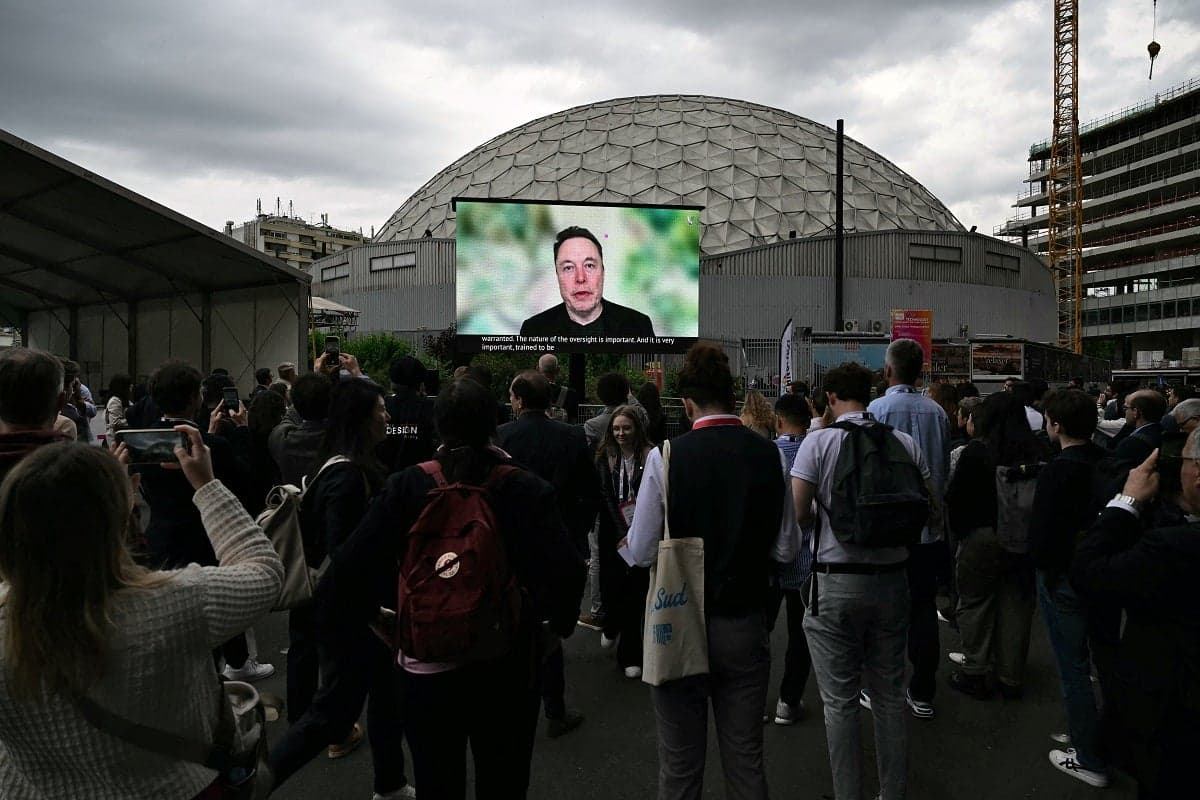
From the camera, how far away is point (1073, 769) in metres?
3.81

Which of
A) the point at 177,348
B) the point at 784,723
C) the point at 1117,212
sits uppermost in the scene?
the point at 1117,212

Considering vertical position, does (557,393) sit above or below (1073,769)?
above

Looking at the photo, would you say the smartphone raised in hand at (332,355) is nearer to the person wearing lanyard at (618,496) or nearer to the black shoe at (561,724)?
the person wearing lanyard at (618,496)

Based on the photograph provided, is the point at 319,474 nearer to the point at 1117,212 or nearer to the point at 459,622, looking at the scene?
the point at 459,622

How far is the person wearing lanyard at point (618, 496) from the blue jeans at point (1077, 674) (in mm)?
2502

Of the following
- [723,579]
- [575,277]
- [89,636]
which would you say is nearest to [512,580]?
[723,579]

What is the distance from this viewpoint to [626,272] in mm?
17734

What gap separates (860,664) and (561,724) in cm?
177

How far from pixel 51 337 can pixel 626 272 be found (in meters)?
20.4

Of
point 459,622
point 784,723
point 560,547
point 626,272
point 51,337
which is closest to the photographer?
point 459,622

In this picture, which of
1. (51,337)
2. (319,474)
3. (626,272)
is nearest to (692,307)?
(626,272)

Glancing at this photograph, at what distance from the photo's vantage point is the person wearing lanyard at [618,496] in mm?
5359

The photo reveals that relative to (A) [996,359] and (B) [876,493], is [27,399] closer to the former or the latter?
(B) [876,493]

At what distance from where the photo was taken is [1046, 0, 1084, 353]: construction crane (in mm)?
72163
